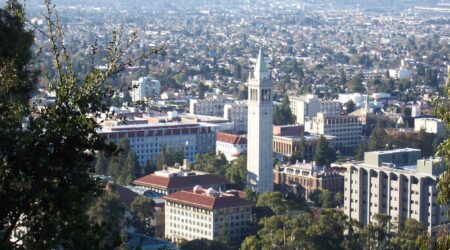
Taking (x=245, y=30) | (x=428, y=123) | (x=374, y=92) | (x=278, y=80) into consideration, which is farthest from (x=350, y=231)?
(x=245, y=30)

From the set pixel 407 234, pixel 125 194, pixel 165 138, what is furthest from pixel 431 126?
pixel 407 234

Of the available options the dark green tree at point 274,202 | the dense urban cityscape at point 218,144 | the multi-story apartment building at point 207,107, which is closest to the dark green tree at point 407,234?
the dense urban cityscape at point 218,144

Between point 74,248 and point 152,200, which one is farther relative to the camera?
point 152,200

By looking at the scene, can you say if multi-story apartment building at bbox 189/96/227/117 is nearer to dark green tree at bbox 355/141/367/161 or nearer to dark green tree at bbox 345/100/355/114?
dark green tree at bbox 345/100/355/114

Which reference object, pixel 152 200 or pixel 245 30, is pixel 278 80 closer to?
pixel 152 200

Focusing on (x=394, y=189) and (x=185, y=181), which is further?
(x=185, y=181)

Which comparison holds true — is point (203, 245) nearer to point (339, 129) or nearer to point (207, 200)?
point (207, 200)
